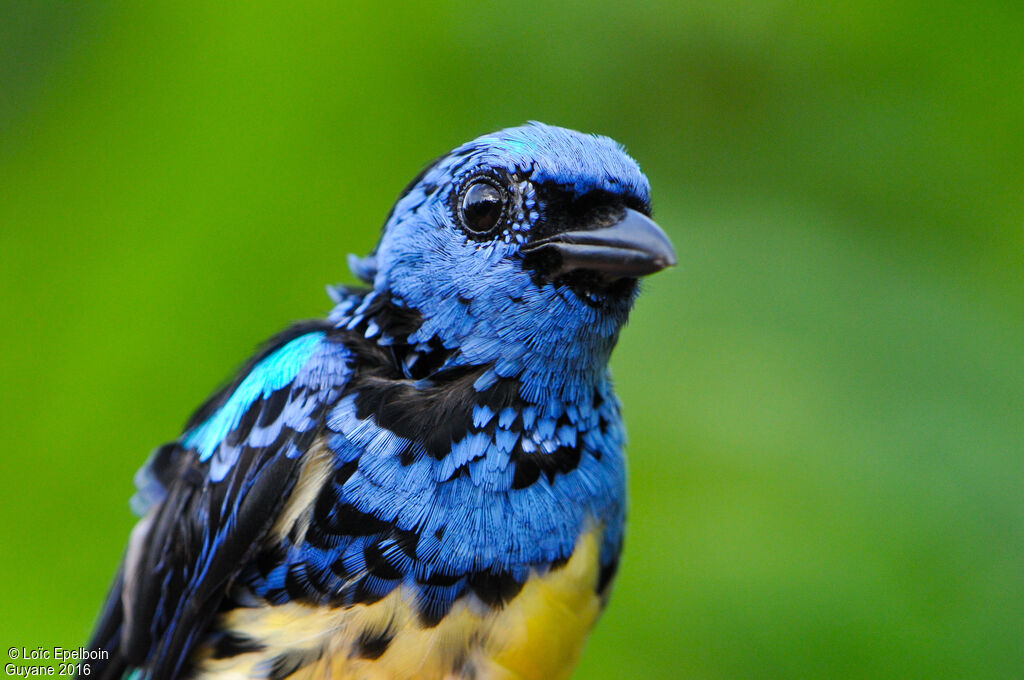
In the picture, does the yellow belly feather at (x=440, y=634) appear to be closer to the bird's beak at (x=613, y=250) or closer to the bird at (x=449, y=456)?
the bird at (x=449, y=456)

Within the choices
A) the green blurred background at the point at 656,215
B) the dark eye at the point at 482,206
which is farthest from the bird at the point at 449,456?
the green blurred background at the point at 656,215

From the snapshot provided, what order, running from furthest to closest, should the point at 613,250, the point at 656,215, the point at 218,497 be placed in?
the point at 656,215, the point at 218,497, the point at 613,250

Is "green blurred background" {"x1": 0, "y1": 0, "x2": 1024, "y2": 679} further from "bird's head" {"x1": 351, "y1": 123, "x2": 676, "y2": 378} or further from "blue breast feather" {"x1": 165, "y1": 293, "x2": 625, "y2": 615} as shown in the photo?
"bird's head" {"x1": 351, "y1": 123, "x2": 676, "y2": 378}

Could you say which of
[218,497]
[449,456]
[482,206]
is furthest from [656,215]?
[218,497]

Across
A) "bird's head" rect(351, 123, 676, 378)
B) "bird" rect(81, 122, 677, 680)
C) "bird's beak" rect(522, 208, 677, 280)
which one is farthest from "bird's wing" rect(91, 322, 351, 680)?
"bird's beak" rect(522, 208, 677, 280)

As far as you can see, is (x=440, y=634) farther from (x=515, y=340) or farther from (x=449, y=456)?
(x=515, y=340)

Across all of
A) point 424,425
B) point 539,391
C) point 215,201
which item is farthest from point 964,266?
point 215,201

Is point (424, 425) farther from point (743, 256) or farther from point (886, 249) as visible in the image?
point (886, 249)
